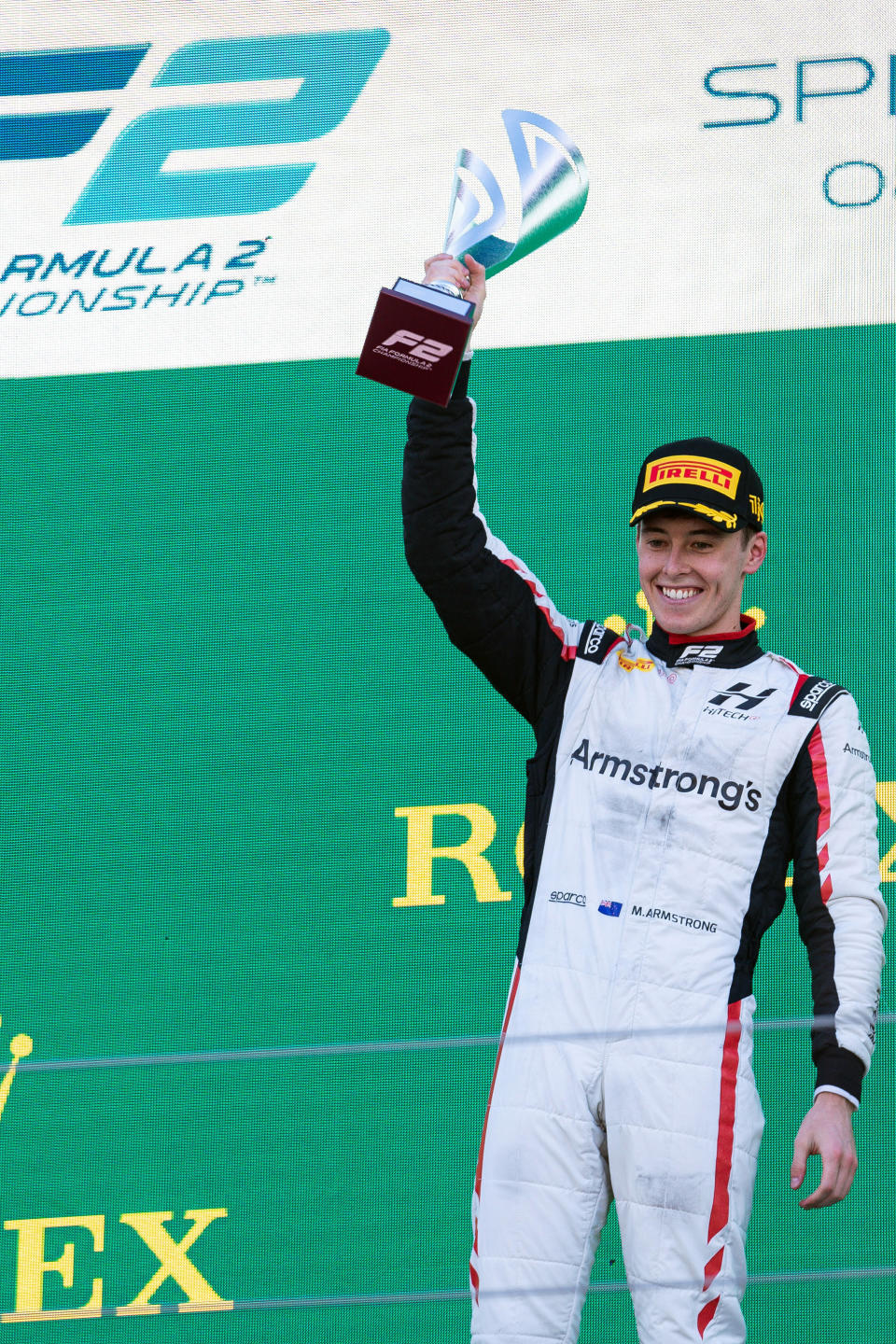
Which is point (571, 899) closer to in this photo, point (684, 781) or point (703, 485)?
point (684, 781)

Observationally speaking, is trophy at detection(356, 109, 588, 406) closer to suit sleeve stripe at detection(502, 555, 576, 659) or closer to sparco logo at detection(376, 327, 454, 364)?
sparco logo at detection(376, 327, 454, 364)

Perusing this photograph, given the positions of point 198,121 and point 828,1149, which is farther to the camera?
point 198,121

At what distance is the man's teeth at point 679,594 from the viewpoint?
1.47 metres

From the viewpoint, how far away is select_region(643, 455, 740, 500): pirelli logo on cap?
1.46m

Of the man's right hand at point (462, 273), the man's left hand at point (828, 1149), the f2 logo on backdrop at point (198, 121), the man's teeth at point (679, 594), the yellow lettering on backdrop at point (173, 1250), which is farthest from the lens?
the f2 logo on backdrop at point (198, 121)

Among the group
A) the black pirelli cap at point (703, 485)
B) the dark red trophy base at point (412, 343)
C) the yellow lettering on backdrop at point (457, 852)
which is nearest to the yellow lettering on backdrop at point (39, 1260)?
the yellow lettering on backdrop at point (457, 852)

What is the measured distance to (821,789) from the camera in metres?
1.39

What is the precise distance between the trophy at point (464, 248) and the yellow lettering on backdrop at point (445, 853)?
0.93 metres

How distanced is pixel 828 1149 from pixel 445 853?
106 cm

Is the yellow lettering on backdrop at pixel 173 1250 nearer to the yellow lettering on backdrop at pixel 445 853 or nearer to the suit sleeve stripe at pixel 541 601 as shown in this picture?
the yellow lettering on backdrop at pixel 445 853

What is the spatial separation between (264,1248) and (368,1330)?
16 cm

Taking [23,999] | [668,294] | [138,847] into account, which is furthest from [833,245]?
[23,999]

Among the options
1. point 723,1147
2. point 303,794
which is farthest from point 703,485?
point 303,794

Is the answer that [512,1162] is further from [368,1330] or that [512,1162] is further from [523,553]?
[523,553]
